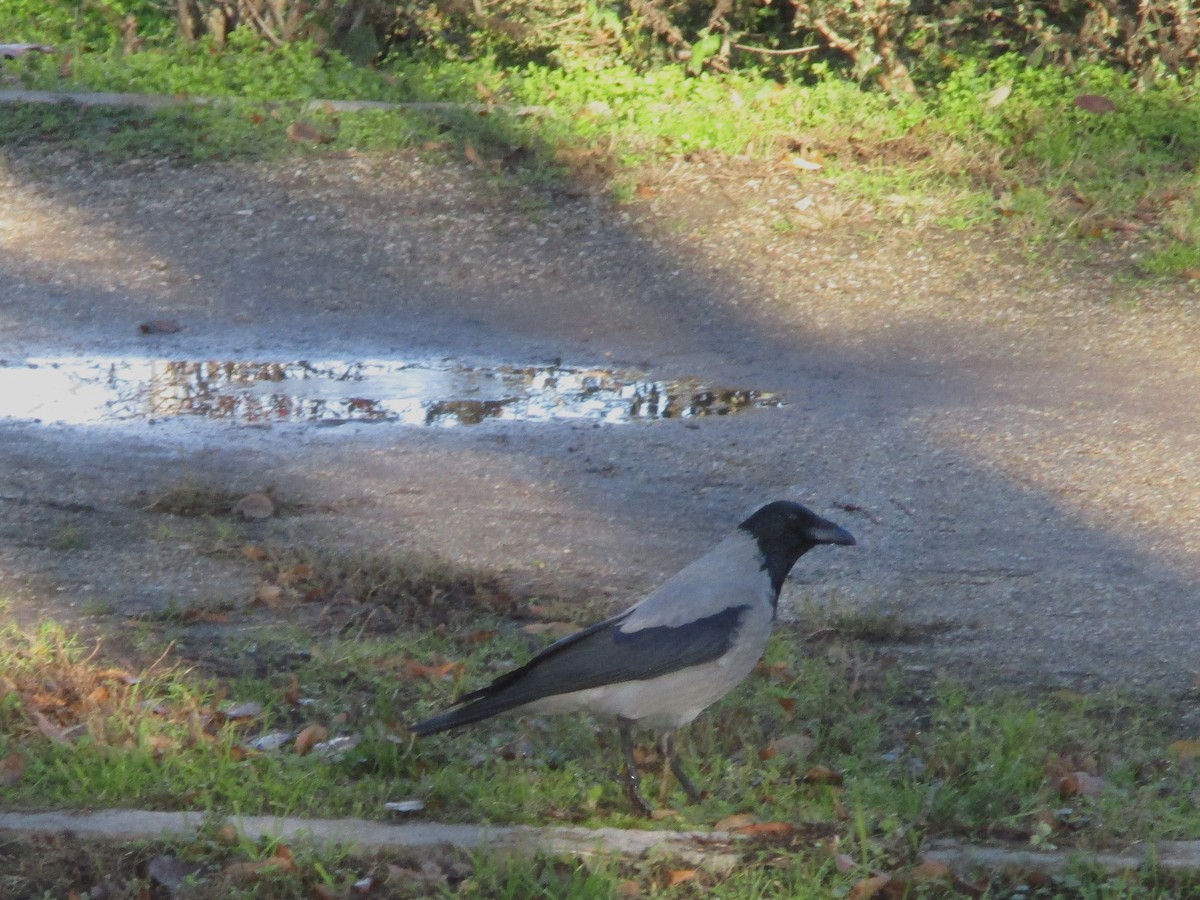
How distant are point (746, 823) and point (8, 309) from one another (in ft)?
17.4

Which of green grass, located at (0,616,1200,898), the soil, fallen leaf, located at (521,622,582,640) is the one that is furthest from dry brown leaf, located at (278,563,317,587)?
fallen leaf, located at (521,622,582,640)

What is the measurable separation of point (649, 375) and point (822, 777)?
3.52 m

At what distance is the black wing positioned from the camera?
4.02 m

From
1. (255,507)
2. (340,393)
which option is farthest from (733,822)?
(340,393)

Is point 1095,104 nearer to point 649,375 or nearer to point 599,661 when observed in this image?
point 649,375

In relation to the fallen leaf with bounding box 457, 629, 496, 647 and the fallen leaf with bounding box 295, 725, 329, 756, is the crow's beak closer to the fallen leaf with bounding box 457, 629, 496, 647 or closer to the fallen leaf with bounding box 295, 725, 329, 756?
the fallen leaf with bounding box 457, 629, 496, 647

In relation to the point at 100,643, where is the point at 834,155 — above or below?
above

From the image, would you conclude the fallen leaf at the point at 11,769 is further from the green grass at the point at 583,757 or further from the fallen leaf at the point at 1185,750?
the fallen leaf at the point at 1185,750

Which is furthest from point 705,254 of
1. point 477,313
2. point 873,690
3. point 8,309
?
point 873,690

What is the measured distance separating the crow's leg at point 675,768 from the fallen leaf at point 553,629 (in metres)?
0.75

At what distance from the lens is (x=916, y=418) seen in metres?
6.97

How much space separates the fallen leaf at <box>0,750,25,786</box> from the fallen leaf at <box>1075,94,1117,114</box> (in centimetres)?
767

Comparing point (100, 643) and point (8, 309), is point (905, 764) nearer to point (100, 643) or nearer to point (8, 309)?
point (100, 643)

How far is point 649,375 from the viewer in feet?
24.5
